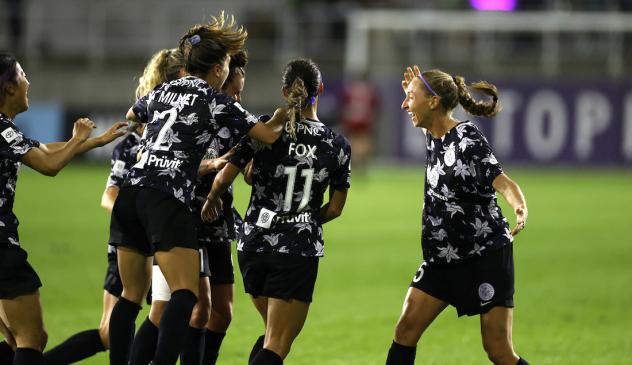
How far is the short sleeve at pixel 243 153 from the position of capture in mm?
6113

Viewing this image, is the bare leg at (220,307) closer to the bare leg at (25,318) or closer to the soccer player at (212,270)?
the soccer player at (212,270)

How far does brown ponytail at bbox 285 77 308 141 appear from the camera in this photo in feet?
19.7

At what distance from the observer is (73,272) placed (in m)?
12.3

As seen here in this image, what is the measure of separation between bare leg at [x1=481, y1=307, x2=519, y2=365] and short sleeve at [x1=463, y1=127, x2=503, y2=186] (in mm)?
725

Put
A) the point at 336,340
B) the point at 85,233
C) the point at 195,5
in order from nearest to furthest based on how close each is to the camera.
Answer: the point at 336,340 < the point at 85,233 < the point at 195,5

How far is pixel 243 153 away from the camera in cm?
613

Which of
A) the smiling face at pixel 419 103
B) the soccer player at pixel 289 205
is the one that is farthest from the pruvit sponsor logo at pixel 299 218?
the smiling face at pixel 419 103

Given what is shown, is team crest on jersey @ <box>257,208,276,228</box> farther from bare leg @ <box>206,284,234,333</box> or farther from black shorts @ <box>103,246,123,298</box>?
black shorts @ <box>103,246,123,298</box>

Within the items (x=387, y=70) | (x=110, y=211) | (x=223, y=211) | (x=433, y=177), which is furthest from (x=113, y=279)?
(x=387, y=70)

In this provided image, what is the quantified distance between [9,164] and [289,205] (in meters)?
1.53

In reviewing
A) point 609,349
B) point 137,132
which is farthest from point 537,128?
point 137,132

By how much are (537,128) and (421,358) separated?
67.0 ft

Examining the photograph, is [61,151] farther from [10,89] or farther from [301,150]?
[301,150]

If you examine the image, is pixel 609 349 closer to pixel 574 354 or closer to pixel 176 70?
pixel 574 354
